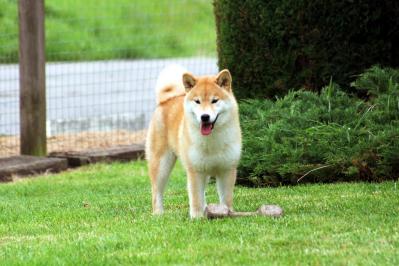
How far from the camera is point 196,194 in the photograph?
7.11 metres

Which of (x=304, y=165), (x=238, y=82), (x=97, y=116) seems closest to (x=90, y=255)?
(x=304, y=165)

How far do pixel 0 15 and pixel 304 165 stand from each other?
5.11 m

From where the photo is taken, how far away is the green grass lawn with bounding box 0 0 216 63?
14188mm

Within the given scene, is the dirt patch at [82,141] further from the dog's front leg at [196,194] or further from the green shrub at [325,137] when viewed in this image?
the dog's front leg at [196,194]

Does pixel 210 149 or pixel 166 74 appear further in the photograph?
pixel 166 74

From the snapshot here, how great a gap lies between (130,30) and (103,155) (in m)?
5.31

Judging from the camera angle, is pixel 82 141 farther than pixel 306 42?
Yes

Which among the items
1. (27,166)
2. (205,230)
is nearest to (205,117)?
(205,230)

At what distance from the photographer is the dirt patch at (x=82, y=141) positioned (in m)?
11.8

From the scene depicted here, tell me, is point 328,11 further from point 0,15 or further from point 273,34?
point 0,15

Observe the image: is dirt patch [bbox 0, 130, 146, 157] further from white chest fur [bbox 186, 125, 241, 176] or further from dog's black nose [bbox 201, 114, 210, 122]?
dog's black nose [bbox 201, 114, 210, 122]

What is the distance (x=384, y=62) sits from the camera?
31.5 feet

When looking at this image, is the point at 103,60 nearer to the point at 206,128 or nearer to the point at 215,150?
→ the point at 215,150

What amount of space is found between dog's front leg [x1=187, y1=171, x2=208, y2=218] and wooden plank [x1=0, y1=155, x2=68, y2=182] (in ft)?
12.0
